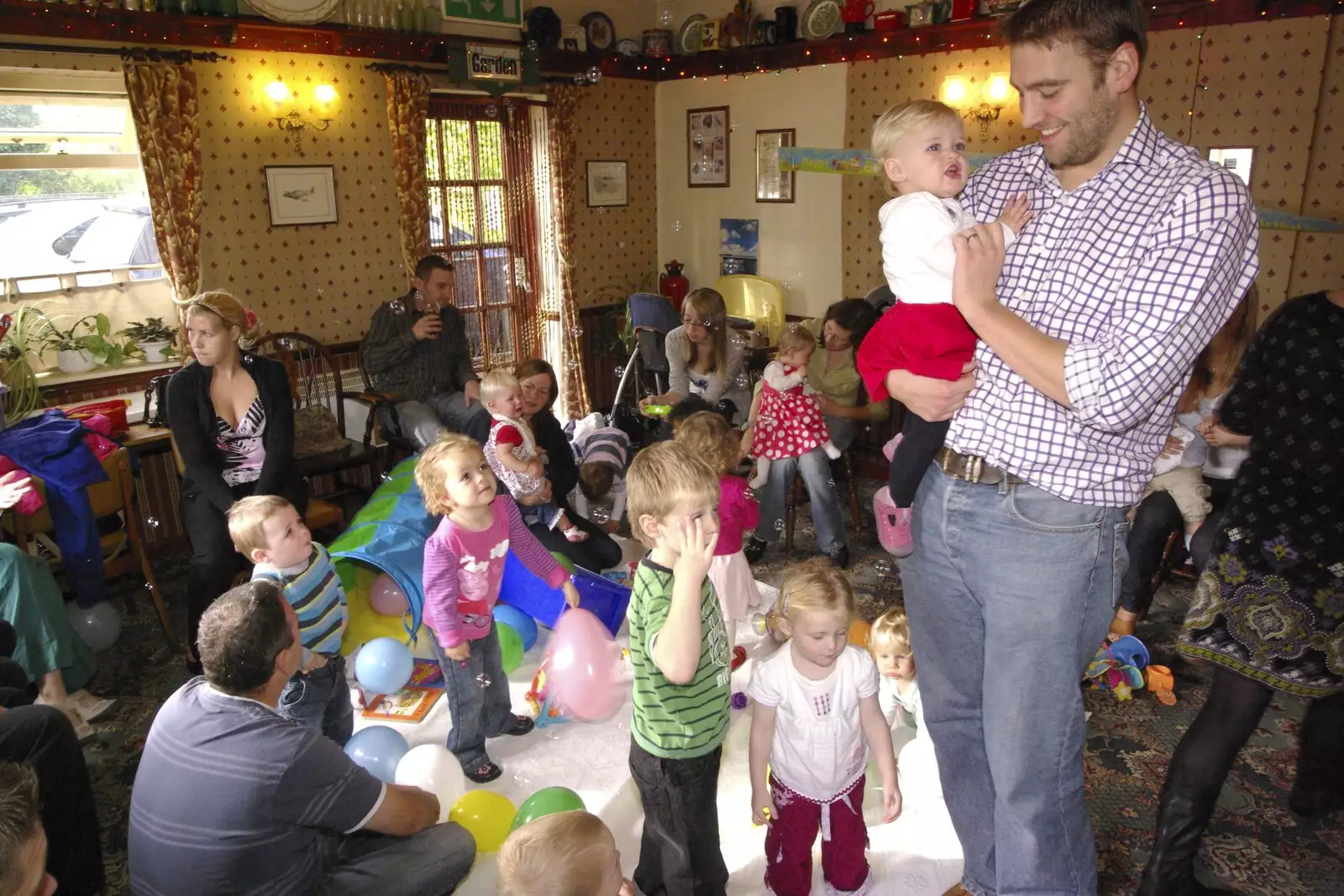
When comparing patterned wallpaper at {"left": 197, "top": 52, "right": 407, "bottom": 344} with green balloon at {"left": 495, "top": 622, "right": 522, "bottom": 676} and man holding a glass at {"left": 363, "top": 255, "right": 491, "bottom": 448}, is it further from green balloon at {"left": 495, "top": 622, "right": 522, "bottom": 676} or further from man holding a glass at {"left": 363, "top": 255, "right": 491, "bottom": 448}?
green balloon at {"left": 495, "top": 622, "right": 522, "bottom": 676}

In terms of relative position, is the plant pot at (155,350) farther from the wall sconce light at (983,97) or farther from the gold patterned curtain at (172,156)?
the wall sconce light at (983,97)

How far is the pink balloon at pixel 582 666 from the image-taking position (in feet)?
10.0

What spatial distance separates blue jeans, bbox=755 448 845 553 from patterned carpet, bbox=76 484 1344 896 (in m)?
0.46

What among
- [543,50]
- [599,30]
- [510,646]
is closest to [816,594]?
[510,646]

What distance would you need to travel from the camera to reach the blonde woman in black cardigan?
3.77m

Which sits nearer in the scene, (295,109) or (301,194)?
(295,109)

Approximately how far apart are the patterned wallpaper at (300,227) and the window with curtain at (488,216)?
50 cm

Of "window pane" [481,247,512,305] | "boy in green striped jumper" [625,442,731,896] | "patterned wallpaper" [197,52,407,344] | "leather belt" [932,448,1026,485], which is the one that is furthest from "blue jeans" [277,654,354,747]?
"window pane" [481,247,512,305]

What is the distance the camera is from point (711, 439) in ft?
11.5

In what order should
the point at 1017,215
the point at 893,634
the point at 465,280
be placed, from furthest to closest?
the point at 465,280, the point at 893,634, the point at 1017,215

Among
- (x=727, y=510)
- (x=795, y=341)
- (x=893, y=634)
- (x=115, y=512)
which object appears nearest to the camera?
(x=893, y=634)

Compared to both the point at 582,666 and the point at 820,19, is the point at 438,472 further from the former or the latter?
the point at 820,19

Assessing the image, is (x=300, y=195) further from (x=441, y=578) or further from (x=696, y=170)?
(x=441, y=578)

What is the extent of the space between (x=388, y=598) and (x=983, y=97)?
501cm
